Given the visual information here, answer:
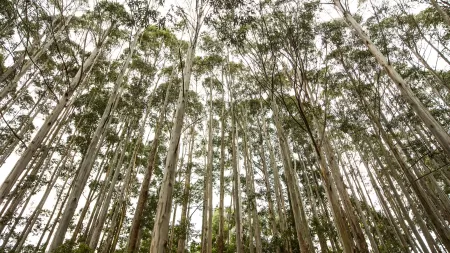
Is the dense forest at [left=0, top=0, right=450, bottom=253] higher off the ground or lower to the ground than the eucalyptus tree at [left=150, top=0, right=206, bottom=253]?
higher

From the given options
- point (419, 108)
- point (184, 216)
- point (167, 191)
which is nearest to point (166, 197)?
point (167, 191)

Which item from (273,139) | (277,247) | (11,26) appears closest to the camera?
(277,247)

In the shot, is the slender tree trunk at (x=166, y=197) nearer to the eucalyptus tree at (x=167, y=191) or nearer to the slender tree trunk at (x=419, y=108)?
the eucalyptus tree at (x=167, y=191)

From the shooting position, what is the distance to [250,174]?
12.3m

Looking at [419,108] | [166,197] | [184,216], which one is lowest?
[166,197]

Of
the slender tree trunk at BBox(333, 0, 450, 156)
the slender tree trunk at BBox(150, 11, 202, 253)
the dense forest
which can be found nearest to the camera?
the slender tree trunk at BBox(150, 11, 202, 253)

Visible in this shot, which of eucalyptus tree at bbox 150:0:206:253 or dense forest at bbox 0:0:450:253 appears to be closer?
eucalyptus tree at bbox 150:0:206:253

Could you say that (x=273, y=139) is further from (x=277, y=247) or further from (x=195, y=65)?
(x=277, y=247)

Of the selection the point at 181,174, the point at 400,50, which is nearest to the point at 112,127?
the point at 181,174

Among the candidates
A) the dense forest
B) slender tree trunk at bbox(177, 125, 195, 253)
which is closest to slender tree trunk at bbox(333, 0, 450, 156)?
the dense forest

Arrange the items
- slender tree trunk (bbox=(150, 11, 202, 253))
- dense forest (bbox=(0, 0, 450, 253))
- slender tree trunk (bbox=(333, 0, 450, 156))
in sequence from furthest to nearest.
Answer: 1. dense forest (bbox=(0, 0, 450, 253))
2. slender tree trunk (bbox=(333, 0, 450, 156))
3. slender tree trunk (bbox=(150, 11, 202, 253))

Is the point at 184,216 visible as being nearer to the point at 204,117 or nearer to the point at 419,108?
the point at 204,117

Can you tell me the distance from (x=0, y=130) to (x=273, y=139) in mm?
14301

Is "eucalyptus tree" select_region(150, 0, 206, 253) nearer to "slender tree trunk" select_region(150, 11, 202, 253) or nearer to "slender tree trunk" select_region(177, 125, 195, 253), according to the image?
"slender tree trunk" select_region(150, 11, 202, 253)
